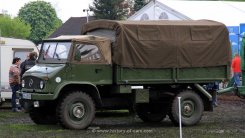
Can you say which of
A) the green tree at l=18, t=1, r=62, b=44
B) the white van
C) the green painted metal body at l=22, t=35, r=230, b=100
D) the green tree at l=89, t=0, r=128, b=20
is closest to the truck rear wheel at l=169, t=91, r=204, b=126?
the green painted metal body at l=22, t=35, r=230, b=100

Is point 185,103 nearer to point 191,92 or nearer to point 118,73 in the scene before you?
point 191,92

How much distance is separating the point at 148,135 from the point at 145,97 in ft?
6.29

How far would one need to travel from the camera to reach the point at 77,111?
1484 centimetres

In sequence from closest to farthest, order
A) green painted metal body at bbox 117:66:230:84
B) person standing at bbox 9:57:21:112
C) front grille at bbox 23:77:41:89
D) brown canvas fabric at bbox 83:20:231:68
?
1. front grille at bbox 23:77:41:89
2. green painted metal body at bbox 117:66:230:84
3. brown canvas fabric at bbox 83:20:231:68
4. person standing at bbox 9:57:21:112

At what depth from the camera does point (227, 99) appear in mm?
25062

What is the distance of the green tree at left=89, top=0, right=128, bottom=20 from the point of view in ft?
215

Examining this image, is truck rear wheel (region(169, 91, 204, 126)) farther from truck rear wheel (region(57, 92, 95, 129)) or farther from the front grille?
the front grille

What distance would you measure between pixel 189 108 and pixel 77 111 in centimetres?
305

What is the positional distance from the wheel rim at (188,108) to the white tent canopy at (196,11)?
17.4 m

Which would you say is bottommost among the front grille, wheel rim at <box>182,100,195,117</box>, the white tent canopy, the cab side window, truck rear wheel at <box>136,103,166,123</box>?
truck rear wheel at <box>136,103,166,123</box>

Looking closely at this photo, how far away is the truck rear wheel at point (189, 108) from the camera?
1589 centimetres

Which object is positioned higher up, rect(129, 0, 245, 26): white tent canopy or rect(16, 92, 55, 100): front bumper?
rect(129, 0, 245, 26): white tent canopy

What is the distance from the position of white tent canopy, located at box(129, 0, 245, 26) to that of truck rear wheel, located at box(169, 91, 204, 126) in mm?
17349

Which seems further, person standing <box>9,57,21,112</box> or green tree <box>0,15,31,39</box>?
green tree <box>0,15,31,39</box>
